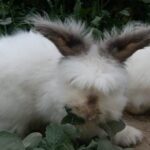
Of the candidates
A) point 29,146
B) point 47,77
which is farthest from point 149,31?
point 29,146

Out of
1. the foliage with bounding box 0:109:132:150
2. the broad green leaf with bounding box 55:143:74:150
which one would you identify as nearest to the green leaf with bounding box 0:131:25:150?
the foliage with bounding box 0:109:132:150

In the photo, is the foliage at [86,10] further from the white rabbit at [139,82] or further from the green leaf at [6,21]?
the white rabbit at [139,82]

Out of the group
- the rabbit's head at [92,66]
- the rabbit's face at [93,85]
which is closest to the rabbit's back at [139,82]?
the rabbit's head at [92,66]

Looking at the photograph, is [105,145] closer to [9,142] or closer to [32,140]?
[32,140]

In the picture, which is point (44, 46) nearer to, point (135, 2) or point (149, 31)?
point (149, 31)

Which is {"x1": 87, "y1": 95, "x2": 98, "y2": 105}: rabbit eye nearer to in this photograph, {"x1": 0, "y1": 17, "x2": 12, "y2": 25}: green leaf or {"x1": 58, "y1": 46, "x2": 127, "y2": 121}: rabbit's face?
{"x1": 58, "y1": 46, "x2": 127, "y2": 121}: rabbit's face
